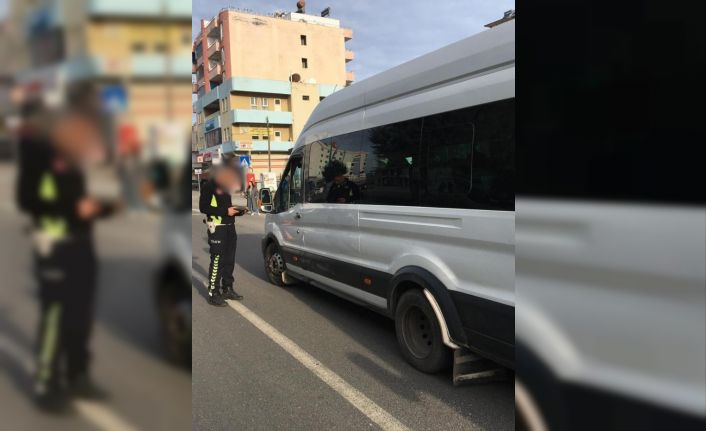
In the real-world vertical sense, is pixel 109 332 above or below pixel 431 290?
above

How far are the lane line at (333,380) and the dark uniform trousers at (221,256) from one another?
2.60ft

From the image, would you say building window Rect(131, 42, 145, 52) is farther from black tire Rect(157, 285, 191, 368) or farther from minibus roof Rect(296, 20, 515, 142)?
minibus roof Rect(296, 20, 515, 142)

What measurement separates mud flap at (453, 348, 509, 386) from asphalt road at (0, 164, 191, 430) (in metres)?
2.96

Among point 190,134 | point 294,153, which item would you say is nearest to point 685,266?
point 190,134

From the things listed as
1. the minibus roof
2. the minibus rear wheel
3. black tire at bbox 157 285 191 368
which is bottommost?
the minibus rear wheel

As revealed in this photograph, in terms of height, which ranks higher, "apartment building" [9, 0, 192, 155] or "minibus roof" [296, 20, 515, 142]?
"minibus roof" [296, 20, 515, 142]

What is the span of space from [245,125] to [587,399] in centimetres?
4731

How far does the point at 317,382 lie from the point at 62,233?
3.12m

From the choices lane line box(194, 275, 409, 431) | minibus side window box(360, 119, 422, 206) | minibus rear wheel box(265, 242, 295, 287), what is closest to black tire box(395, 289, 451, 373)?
lane line box(194, 275, 409, 431)

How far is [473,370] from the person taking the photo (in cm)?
346

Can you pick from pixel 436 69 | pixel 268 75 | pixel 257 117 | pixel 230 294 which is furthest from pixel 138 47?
pixel 268 75

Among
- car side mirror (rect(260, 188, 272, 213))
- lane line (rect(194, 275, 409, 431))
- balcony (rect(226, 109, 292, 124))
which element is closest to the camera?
lane line (rect(194, 275, 409, 431))

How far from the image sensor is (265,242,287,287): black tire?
21.3 ft

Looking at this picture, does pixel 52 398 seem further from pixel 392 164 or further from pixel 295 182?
pixel 295 182
